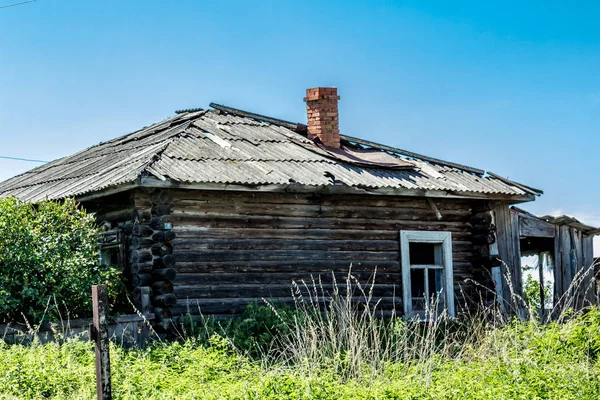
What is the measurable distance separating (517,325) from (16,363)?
567cm

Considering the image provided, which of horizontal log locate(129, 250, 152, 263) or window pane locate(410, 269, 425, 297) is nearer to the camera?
horizontal log locate(129, 250, 152, 263)

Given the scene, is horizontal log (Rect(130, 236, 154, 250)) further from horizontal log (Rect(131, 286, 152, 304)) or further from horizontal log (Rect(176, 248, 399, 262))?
horizontal log (Rect(131, 286, 152, 304))

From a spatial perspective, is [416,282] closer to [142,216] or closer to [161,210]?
[161,210]

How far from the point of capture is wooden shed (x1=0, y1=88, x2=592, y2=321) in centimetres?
1315

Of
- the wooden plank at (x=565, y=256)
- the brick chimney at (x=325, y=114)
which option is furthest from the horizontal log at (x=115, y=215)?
the wooden plank at (x=565, y=256)

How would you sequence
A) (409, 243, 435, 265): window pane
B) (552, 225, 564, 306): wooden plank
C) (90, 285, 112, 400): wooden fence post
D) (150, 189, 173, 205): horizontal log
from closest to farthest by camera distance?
(90, 285, 112, 400): wooden fence post < (150, 189, 173, 205): horizontal log < (409, 243, 435, 265): window pane < (552, 225, 564, 306): wooden plank

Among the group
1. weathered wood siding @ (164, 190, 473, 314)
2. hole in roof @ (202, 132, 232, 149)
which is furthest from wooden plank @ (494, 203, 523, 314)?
hole in roof @ (202, 132, 232, 149)

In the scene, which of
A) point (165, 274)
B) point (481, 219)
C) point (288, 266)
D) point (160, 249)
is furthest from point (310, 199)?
point (481, 219)

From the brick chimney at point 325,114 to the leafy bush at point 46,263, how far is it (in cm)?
510

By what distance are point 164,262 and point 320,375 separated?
4.04 meters

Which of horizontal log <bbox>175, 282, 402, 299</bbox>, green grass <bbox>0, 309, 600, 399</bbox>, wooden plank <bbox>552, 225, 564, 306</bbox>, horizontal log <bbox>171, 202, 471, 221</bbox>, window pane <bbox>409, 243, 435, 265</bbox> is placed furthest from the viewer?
wooden plank <bbox>552, 225, 564, 306</bbox>

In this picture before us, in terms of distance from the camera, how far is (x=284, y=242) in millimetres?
14203

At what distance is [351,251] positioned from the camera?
14.8 m

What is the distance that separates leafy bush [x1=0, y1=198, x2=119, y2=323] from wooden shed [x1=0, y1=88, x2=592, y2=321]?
721mm
